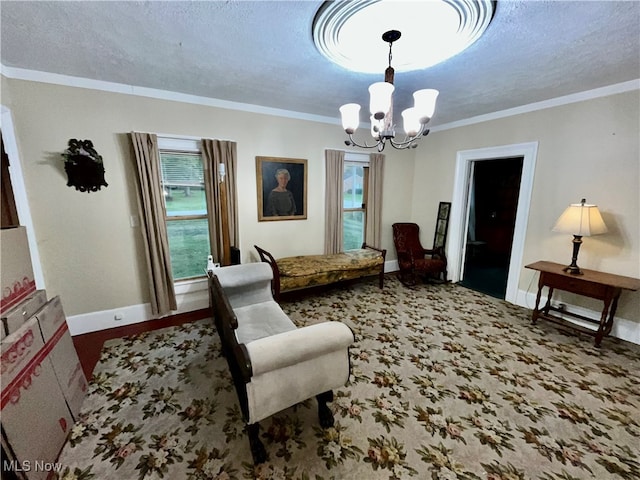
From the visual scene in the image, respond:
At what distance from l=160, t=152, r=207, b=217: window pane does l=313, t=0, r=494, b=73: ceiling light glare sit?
1996mm

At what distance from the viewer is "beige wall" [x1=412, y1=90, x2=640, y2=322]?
8.35ft

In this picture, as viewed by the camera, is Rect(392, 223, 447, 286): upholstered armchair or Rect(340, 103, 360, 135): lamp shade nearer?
A: Rect(340, 103, 360, 135): lamp shade

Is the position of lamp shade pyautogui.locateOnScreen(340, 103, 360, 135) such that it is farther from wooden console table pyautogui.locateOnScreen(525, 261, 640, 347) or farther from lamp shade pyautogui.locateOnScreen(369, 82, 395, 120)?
wooden console table pyautogui.locateOnScreen(525, 261, 640, 347)

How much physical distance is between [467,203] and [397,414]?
3.43m

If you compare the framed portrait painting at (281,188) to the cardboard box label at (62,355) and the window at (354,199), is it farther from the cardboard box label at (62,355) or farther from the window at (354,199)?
the cardboard box label at (62,355)

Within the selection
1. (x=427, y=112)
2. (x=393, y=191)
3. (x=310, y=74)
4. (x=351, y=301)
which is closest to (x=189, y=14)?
(x=310, y=74)

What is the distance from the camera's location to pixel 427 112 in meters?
1.80

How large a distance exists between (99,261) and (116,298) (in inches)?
17.7

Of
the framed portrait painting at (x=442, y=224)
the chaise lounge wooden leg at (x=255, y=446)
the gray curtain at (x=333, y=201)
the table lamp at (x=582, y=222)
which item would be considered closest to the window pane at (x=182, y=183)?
the gray curtain at (x=333, y=201)

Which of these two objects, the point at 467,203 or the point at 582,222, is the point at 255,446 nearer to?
the point at 582,222

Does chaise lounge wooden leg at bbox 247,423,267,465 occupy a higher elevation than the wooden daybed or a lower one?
lower

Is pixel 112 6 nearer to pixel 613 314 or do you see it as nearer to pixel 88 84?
pixel 88 84

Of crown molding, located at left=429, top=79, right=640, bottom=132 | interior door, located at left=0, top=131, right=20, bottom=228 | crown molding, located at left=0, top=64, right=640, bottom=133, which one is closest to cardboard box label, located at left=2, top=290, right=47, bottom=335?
interior door, located at left=0, top=131, right=20, bottom=228

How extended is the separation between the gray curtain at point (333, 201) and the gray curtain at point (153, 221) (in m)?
2.15
